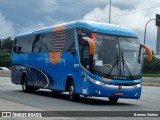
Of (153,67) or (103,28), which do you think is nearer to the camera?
(103,28)

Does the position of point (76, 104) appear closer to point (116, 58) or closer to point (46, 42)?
point (116, 58)

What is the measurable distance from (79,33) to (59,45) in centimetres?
241

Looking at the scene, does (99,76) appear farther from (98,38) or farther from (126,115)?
(126,115)

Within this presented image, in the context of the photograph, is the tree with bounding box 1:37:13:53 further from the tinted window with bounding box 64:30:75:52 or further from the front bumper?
the front bumper

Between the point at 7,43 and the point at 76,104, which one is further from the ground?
the point at 7,43

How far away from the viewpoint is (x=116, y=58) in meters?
18.0

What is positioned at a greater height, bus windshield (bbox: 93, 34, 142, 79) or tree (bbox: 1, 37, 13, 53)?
tree (bbox: 1, 37, 13, 53)

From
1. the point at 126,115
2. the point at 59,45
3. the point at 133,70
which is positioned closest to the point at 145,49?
A: the point at 133,70

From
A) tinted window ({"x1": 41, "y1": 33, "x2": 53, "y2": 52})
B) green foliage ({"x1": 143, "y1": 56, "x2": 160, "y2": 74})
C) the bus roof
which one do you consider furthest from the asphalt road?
green foliage ({"x1": 143, "y1": 56, "x2": 160, "y2": 74})

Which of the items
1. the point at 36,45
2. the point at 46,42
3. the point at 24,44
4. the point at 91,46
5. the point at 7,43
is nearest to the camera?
the point at 91,46

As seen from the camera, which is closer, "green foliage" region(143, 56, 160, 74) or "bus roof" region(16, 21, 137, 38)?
"bus roof" region(16, 21, 137, 38)

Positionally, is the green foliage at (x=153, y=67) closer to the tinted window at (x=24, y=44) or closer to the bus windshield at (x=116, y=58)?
the tinted window at (x=24, y=44)

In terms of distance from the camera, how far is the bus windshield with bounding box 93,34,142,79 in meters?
17.7

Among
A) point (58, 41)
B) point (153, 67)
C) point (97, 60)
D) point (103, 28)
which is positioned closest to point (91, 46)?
point (97, 60)
